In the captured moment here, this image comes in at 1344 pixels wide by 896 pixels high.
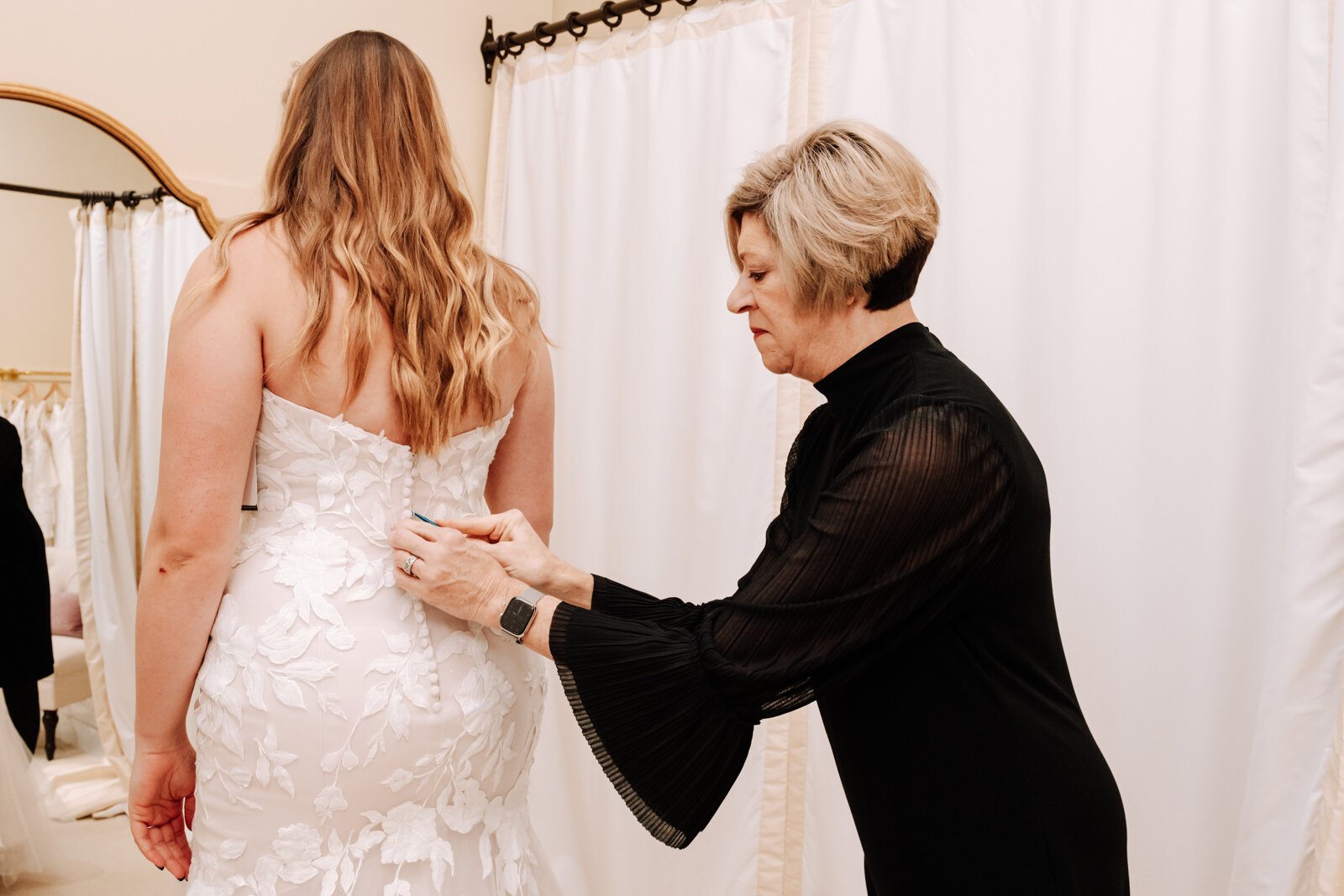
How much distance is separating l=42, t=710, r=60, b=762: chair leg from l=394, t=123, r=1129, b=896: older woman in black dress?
3.63 feet

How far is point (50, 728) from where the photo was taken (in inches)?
77.4

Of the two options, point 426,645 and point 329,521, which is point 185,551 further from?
point 426,645

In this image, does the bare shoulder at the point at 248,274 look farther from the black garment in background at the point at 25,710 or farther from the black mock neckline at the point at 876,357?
the black garment in background at the point at 25,710

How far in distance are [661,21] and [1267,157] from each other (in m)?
1.34

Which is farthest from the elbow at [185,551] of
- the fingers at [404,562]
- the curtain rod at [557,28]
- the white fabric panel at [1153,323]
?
the curtain rod at [557,28]

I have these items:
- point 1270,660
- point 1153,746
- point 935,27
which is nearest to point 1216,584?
point 1270,660

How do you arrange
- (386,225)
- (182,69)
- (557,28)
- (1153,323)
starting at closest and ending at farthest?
(386,225) → (1153,323) → (182,69) → (557,28)

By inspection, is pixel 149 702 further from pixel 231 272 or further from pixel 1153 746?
pixel 1153 746

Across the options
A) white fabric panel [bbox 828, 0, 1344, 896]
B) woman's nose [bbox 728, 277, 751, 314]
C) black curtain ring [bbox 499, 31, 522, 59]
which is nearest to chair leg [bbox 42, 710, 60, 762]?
woman's nose [bbox 728, 277, 751, 314]

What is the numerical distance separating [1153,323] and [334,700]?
4.46 ft

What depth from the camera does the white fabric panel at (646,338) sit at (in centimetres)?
231

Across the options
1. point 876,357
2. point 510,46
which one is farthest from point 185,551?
point 510,46

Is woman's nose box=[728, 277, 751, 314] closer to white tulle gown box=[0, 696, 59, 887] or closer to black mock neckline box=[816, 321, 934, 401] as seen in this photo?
black mock neckline box=[816, 321, 934, 401]

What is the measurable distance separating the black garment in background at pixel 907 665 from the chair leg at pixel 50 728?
1294mm
